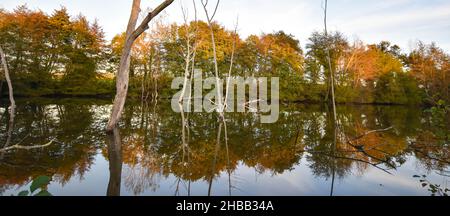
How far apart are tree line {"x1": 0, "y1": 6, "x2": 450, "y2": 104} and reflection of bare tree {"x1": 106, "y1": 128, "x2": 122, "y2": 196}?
17493 mm

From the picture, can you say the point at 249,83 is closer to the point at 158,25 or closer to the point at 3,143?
the point at 158,25

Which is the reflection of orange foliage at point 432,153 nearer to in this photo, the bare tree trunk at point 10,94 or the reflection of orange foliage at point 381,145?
the reflection of orange foliage at point 381,145

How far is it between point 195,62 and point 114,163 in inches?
997

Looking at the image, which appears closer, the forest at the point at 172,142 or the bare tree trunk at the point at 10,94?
the forest at the point at 172,142

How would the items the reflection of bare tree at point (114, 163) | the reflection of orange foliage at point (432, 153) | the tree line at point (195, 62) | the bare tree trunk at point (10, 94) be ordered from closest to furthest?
the reflection of bare tree at point (114, 163), the reflection of orange foliage at point (432, 153), the bare tree trunk at point (10, 94), the tree line at point (195, 62)

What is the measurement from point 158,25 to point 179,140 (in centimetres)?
2159

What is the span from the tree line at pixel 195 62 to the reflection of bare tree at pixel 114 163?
17.5m

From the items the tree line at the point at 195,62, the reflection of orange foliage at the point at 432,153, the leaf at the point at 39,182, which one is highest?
the tree line at the point at 195,62

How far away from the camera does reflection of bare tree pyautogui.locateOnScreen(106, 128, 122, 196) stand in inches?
155

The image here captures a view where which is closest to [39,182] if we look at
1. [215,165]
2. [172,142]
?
[215,165]

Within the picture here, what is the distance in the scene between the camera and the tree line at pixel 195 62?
83.8 ft

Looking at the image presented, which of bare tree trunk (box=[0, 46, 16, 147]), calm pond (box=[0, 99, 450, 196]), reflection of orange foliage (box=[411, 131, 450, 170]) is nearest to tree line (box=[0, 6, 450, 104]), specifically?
bare tree trunk (box=[0, 46, 16, 147])

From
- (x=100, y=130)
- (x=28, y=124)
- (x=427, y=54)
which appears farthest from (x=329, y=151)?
(x=427, y=54)

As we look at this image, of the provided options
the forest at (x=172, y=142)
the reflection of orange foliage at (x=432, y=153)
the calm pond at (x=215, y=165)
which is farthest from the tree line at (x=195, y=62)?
the reflection of orange foliage at (x=432, y=153)
